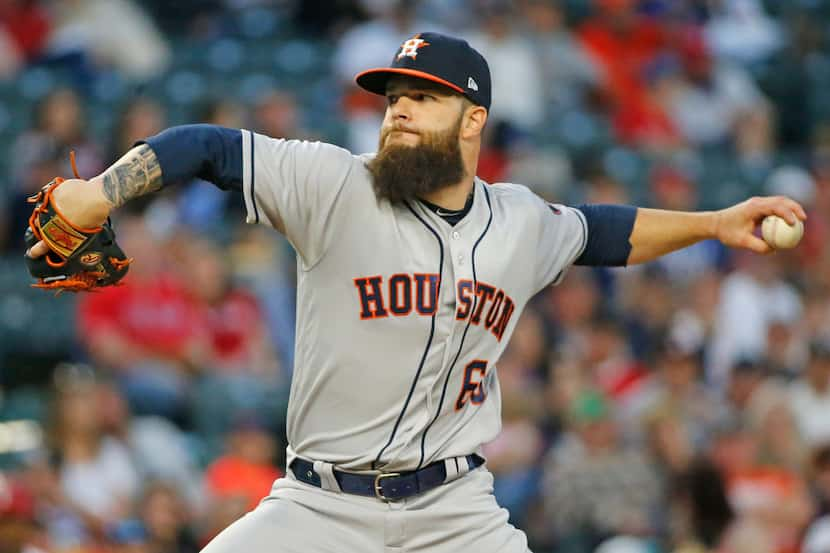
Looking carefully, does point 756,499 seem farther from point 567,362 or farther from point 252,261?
point 252,261

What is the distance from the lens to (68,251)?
141 inches

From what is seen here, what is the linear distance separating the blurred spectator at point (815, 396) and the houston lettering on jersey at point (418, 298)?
451cm

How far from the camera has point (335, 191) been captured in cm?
392

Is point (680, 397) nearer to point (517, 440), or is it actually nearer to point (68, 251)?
point (517, 440)

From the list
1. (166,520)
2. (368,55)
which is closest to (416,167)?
(166,520)

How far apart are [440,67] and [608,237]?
806 mm

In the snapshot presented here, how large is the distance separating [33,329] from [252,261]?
120 cm

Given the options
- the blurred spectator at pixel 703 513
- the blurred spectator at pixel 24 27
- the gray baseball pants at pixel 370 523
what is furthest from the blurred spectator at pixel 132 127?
the gray baseball pants at pixel 370 523

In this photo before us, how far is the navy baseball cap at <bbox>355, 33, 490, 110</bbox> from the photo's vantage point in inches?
157

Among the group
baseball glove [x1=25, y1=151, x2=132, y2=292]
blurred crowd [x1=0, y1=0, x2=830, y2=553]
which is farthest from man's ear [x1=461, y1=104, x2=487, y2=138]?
blurred crowd [x1=0, y1=0, x2=830, y2=553]

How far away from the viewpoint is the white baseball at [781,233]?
4.15 m

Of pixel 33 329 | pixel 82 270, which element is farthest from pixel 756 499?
pixel 82 270

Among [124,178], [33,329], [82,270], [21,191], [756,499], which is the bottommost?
[756,499]

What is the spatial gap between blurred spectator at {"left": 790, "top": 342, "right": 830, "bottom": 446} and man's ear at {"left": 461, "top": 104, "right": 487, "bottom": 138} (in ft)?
14.9
